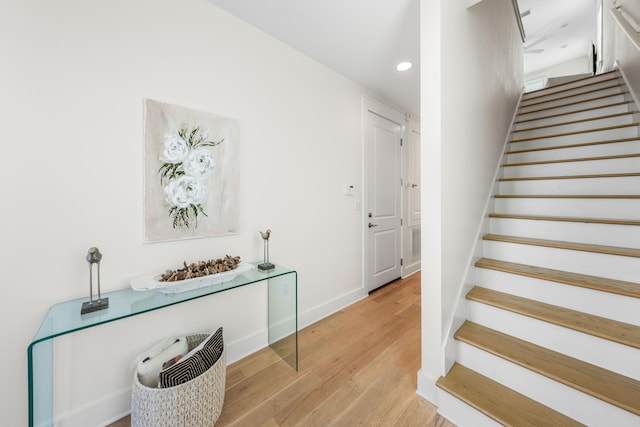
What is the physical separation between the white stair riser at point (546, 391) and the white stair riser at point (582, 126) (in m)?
2.53

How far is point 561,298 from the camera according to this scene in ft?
4.68

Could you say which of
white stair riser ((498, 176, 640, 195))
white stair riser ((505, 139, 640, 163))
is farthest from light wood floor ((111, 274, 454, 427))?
white stair riser ((505, 139, 640, 163))

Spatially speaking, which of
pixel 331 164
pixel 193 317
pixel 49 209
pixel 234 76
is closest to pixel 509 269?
pixel 331 164

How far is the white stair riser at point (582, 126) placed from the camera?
2248 mm

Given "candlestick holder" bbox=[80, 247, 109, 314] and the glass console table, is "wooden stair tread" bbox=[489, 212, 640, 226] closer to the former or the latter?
the glass console table

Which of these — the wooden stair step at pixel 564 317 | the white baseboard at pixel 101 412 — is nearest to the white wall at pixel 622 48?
the wooden stair step at pixel 564 317

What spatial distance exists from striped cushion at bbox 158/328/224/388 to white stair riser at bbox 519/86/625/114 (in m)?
4.47

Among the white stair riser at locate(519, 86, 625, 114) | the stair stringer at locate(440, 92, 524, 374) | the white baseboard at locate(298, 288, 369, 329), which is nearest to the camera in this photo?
the stair stringer at locate(440, 92, 524, 374)

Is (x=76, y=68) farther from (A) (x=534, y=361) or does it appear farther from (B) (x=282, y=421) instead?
(A) (x=534, y=361)

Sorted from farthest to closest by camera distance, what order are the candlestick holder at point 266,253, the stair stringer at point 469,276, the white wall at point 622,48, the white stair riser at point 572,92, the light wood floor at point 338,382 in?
the white stair riser at point 572,92 → the white wall at point 622,48 → the candlestick holder at point 266,253 → the stair stringer at point 469,276 → the light wood floor at point 338,382

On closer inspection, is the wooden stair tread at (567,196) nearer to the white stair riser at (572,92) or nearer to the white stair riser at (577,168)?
the white stair riser at (577,168)

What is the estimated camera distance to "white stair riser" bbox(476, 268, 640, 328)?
3.96 ft

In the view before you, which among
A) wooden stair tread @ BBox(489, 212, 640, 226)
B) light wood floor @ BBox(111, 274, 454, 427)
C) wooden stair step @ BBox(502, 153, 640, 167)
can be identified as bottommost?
light wood floor @ BBox(111, 274, 454, 427)

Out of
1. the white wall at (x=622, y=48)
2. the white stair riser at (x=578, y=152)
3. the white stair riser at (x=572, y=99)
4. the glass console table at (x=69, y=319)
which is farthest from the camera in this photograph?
the white stair riser at (x=572, y=99)
